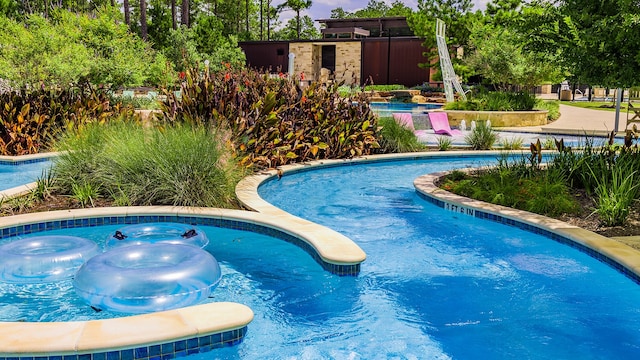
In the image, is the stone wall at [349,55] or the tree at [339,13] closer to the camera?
the stone wall at [349,55]

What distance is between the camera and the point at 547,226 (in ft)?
19.9

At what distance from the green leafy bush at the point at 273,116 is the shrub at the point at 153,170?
1.07m

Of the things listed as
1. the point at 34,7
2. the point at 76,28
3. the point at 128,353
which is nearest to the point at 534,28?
the point at 128,353

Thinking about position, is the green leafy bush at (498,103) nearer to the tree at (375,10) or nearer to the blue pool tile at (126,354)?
the blue pool tile at (126,354)

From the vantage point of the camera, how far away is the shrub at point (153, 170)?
6705 mm

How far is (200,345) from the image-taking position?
139 inches

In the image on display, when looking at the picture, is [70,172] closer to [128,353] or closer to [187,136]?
Answer: [187,136]

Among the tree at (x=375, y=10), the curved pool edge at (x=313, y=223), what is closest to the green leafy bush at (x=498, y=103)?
the curved pool edge at (x=313, y=223)

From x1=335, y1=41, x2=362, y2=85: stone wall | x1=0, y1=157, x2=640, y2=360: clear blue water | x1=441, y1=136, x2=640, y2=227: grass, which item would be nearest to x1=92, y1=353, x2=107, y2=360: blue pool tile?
x1=0, y1=157, x2=640, y2=360: clear blue water

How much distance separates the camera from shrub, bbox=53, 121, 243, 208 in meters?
6.70

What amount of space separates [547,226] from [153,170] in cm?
429

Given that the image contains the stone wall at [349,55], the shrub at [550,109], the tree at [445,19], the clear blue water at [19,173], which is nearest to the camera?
the clear blue water at [19,173]

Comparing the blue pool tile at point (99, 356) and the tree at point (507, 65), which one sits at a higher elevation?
the tree at point (507, 65)

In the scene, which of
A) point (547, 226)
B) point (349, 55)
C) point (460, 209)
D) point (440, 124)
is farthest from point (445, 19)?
point (547, 226)
